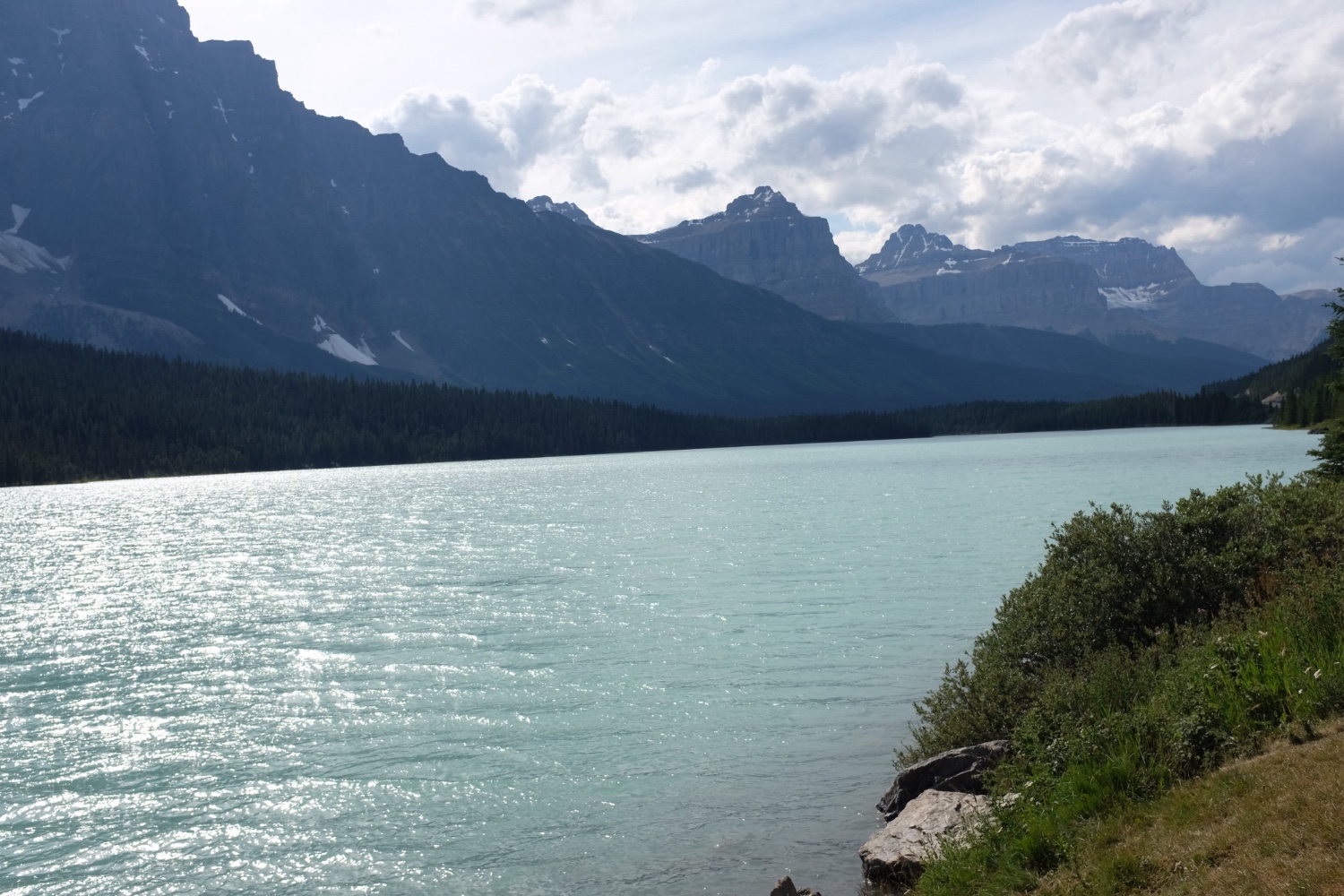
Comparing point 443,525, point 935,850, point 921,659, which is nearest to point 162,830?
point 935,850

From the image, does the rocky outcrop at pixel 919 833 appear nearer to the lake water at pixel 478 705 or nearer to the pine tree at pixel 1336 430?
the lake water at pixel 478 705

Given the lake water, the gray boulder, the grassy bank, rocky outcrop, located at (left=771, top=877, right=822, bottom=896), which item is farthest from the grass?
the lake water

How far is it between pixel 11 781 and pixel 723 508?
89.2 metres

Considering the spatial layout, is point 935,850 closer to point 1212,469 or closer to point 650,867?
point 650,867

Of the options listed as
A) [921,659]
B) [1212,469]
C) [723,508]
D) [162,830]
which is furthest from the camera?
[1212,469]

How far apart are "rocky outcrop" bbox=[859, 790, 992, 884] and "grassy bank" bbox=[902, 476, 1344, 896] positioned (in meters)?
0.78

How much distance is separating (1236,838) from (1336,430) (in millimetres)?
53250

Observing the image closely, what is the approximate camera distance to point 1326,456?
58.3 m

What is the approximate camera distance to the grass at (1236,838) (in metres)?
11.7

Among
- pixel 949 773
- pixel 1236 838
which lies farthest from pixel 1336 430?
pixel 1236 838

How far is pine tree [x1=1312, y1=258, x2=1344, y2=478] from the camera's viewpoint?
157ft

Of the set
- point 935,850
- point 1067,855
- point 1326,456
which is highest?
point 1326,456

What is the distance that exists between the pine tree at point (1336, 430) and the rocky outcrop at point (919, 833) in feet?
113

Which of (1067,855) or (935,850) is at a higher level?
(1067,855)
